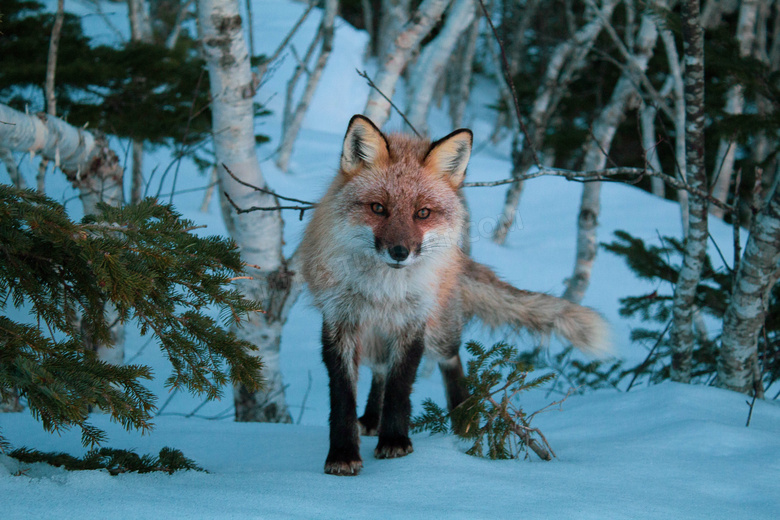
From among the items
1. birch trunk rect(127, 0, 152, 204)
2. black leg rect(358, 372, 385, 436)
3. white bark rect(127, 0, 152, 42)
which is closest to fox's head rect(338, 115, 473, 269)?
black leg rect(358, 372, 385, 436)

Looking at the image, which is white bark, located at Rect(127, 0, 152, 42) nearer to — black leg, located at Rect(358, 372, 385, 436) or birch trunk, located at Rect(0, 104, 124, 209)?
birch trunk, located at Rect(0, 104, 124, 209)

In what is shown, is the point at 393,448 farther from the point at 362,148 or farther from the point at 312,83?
the point at 312,83

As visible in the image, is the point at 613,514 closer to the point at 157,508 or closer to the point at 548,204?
the point at 157,508

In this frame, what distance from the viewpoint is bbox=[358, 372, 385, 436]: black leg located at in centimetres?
376

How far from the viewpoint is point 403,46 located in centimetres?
531

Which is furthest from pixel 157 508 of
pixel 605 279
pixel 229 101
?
pixel 605 279

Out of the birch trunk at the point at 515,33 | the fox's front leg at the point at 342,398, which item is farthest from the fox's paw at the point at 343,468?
the birch trunk at the point at 515,33

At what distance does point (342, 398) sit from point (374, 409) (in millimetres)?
949

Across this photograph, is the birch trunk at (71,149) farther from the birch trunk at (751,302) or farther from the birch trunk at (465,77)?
the birch trunk at (465,77)

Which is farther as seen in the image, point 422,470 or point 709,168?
point 709,168

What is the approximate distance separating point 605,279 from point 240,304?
8976 mm

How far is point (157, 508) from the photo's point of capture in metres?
1.71

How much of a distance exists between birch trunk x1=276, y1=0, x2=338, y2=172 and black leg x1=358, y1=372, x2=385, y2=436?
6.42 meters

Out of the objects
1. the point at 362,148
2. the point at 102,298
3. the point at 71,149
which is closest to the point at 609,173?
the point at 362,148
